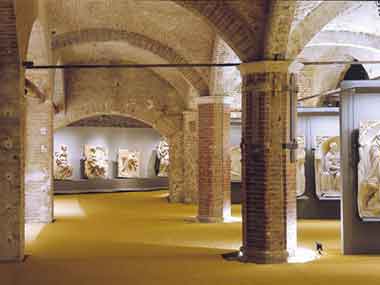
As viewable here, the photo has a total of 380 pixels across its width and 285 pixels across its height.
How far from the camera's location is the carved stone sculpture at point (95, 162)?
77.5ft

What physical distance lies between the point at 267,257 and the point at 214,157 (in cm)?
511

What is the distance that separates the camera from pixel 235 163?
58.1ft

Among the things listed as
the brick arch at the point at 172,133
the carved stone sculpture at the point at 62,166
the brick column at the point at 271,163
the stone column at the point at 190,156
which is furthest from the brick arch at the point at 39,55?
the carved stone sculpture at the point at 62,166

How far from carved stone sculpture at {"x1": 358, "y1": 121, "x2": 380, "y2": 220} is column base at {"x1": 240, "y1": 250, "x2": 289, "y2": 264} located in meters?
1.39

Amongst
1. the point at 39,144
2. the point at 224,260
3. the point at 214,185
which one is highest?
the point at 39,144

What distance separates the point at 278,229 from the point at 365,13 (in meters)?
4.78

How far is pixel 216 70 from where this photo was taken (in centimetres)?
1358

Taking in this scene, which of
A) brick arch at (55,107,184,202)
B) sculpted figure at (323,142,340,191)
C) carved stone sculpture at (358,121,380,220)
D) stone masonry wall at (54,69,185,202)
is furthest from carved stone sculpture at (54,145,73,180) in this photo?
carved stone sculpture at (358,121,380,220)

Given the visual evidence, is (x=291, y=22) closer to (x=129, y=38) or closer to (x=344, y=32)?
(x=344, y=32)

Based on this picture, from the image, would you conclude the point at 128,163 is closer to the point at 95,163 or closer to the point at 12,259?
the point at 95,163

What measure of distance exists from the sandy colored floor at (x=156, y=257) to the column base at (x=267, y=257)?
233 mm

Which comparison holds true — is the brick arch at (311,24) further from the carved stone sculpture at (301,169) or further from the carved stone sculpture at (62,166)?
the carved stone sculpture at (62,166)

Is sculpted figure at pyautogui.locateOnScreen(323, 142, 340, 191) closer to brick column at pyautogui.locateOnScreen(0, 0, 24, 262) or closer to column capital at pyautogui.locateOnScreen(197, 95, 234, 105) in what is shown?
column capital at pyautogui.locateOnScreen(197, 95, 234, 105)

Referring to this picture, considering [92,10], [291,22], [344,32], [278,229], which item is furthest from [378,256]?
[92,10]
